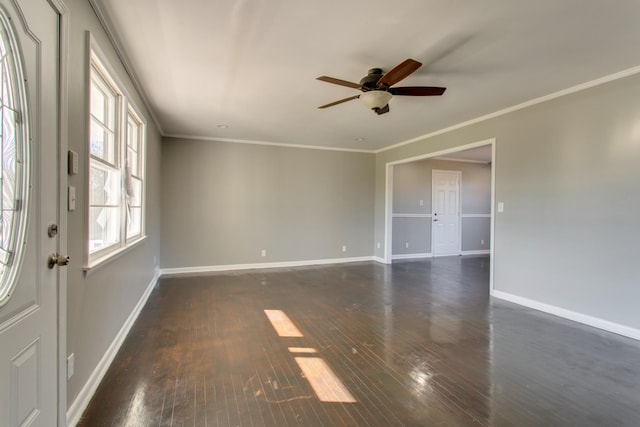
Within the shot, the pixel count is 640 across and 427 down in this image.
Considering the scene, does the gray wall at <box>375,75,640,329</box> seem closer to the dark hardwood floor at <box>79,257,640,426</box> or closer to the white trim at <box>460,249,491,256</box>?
the dark hardwood floor at <box>79,257,640,426</box>

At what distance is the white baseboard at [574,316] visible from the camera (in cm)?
299

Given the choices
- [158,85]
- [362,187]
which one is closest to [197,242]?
[158,85]

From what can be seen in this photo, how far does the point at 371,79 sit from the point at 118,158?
231cm

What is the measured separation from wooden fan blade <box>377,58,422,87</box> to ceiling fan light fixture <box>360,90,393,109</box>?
4.4 inches

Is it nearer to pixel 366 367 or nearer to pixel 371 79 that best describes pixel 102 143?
pixel 371 79

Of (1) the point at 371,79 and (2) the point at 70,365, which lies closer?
(2) the point at 70,365

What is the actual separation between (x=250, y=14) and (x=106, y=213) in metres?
1.90

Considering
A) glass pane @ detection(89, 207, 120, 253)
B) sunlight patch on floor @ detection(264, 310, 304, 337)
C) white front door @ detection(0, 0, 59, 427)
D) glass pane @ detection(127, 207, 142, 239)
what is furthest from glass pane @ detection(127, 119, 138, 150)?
sunlight patch on floor @ detection(264, 310, 304, 337)

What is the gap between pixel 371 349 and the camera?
267 centimetres

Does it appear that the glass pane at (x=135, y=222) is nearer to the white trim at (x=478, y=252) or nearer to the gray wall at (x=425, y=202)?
the gray wall at (x=425, y=202)

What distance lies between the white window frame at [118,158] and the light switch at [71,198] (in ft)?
0.64

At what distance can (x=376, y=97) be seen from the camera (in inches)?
115

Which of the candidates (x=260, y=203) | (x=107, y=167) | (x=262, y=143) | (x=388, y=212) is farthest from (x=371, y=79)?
(x=388, y=212)

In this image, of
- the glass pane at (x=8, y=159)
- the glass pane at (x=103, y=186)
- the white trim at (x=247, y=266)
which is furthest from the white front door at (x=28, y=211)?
the white trim at (x=247, y=266)
